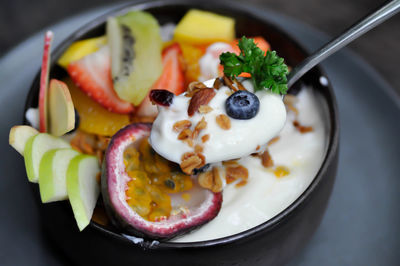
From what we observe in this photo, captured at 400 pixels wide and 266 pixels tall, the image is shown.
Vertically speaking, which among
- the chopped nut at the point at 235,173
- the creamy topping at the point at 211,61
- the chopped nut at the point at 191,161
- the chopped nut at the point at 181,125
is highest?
the creamy topping at the point at 211,61

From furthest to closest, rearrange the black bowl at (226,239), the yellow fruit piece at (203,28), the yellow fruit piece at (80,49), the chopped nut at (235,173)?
the yellow fruit piece at (203,28) → the yellow fruit piece at (80,49) → the chopped nut at (235,173) → the black bowl at (226,239)

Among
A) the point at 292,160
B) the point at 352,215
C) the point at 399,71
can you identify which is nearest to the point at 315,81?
the point at 292,160

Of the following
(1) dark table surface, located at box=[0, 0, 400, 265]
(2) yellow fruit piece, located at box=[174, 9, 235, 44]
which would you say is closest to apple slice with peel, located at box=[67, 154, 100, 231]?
(2) yellow fruit piece, located at box=[174, 9, 235, 44]

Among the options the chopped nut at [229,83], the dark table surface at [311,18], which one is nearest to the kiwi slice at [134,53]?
the chopped nut at [229,83]

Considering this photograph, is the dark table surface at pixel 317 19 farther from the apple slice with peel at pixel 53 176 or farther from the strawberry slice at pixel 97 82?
the apple slice with peel at pixel 53 176

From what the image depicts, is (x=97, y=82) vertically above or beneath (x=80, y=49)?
beneath

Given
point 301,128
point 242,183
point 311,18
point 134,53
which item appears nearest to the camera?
point 242,183

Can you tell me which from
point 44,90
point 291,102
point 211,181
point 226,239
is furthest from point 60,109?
point 291,102

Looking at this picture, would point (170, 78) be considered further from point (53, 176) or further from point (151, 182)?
point (53, 176)
